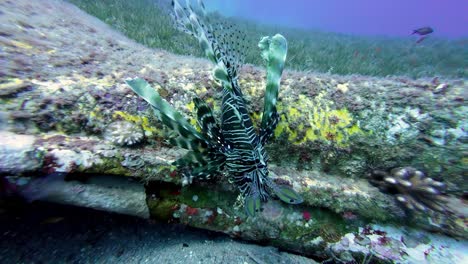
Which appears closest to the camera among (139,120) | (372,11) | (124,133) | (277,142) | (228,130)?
(228,130)

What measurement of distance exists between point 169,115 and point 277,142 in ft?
4.12

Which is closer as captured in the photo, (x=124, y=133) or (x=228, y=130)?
(x=228, y=130)

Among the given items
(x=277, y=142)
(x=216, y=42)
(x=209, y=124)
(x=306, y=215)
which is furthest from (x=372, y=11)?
(x=209, y=124)

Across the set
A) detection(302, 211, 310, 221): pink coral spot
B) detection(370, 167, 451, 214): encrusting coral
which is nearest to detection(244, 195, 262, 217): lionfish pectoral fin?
detection(302, 211, 310, 221): pink coral spot

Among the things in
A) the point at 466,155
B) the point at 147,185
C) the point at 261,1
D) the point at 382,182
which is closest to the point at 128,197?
the point at 147,185

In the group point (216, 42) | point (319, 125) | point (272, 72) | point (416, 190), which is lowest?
point (416, 190)

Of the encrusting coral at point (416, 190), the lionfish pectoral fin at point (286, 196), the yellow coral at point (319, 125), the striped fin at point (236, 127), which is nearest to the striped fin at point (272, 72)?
the striped fin at point (236, 127)

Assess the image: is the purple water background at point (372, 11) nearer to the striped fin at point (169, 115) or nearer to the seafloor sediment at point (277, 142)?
the seafloor sediment at point (277, 142)

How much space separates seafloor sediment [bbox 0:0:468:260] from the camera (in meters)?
2.16

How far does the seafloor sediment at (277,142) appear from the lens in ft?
7.08

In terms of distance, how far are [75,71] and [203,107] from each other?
5.13 feet

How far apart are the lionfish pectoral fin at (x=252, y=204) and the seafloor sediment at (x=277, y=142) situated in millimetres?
646

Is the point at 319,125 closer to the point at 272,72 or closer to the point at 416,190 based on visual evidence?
the point at 272,72

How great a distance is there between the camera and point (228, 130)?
6.82 feet
